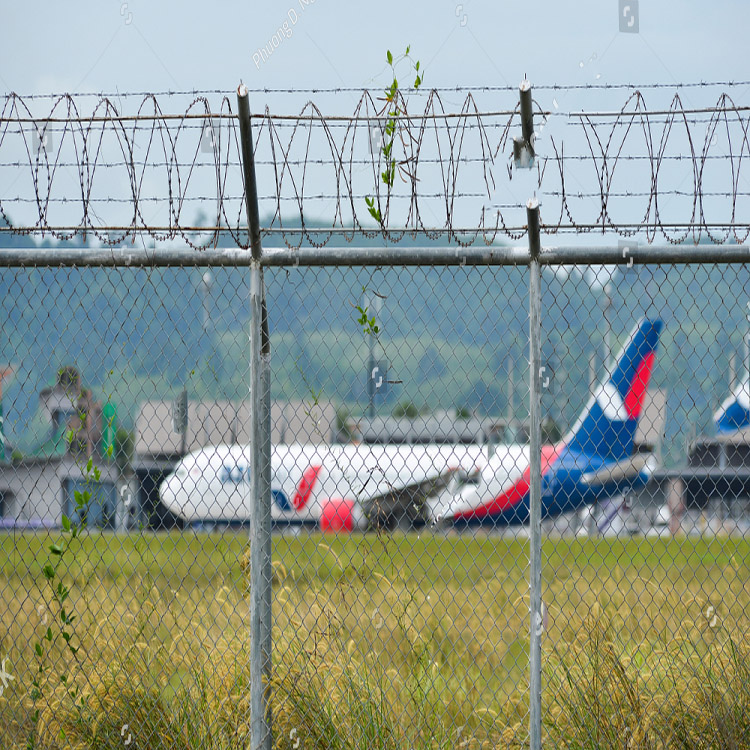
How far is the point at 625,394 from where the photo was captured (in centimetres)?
2041

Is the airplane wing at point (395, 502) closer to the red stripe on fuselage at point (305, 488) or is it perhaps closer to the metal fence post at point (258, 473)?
the metal fence post at point (258, 473)

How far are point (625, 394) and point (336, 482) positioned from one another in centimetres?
772

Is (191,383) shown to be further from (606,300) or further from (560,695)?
(560,695)

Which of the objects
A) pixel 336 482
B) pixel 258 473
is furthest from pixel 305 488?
pixel 258 473

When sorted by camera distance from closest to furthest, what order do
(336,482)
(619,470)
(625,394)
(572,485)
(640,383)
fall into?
(336,482)
(625,394)
(640,383)
(572,485)
(619,470)

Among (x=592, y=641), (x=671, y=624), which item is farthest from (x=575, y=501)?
(x=592, y=641)

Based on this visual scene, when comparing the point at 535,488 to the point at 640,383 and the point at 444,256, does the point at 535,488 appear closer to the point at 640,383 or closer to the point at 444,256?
the point at 444,256

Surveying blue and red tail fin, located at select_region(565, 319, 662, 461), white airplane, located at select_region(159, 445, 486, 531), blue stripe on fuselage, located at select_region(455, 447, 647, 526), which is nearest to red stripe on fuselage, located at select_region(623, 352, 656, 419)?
blue and red tail fin, located at select_region(565, 319, 662, 461)

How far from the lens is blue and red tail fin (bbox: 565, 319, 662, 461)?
15898mm

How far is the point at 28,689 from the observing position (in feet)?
14.0

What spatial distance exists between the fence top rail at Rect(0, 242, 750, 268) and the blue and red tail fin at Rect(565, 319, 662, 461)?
20.1ft

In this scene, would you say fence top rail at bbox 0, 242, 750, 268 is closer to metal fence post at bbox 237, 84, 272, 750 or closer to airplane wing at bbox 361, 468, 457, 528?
metal fence post at bbox 237, 84, 272, 750

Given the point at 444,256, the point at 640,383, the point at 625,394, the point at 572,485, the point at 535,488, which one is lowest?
the point at 572,485

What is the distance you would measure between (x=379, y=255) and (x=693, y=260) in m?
1.36
